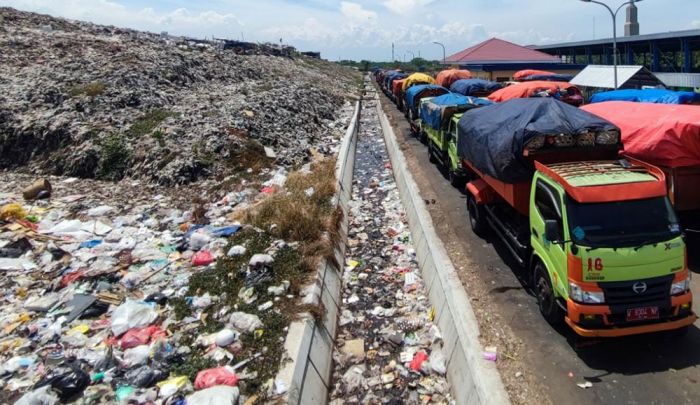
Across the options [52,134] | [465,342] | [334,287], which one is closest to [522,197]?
[465,342]

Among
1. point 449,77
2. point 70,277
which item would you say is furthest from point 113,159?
point 449,77

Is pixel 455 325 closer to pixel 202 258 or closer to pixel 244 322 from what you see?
pixel 244 322

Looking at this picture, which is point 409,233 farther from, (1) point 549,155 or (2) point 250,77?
(2) point 250,77

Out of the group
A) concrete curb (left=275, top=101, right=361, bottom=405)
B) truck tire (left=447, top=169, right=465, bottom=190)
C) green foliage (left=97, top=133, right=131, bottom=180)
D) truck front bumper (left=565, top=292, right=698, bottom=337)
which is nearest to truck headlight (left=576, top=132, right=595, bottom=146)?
truck front bumper (left=565, top=292, right=698, bottom=337)

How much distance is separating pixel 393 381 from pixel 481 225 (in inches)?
177

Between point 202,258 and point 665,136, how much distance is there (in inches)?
318

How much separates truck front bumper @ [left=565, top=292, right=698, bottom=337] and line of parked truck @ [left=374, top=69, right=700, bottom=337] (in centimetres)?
Result: 1

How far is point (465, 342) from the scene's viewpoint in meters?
5.79

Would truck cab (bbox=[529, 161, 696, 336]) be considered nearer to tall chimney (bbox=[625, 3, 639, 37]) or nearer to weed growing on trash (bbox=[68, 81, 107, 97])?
weed growing on trash (bbox=[68, 81, 107, 97])

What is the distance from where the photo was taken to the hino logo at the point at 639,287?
5.31 metres

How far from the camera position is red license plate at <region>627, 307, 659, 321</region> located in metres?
5.31

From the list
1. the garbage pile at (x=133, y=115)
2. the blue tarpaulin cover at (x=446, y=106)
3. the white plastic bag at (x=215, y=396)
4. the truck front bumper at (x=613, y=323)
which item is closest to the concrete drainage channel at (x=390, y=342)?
the white plastic bag at (x=215, y=396)

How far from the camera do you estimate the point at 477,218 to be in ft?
31.5

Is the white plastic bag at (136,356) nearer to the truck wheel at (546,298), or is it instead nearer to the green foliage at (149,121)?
the truck wheel at (546,298)
